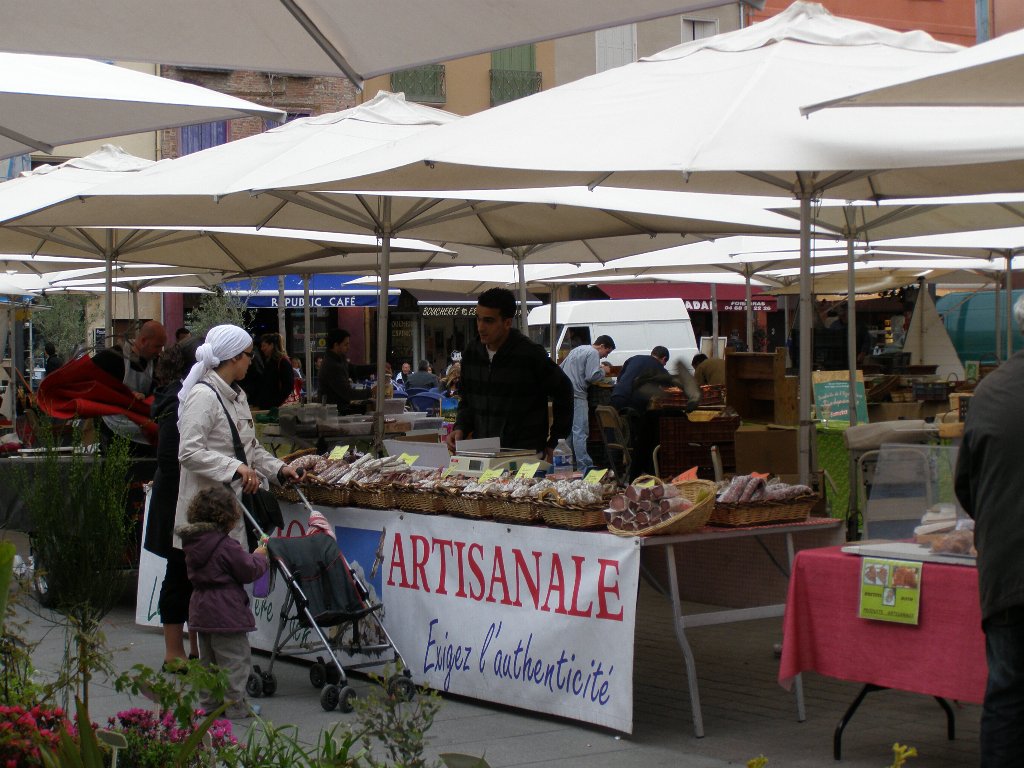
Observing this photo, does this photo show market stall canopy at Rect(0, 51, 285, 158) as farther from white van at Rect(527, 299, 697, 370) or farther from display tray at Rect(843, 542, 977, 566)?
white van at Rect(527, 299, 697, 370)

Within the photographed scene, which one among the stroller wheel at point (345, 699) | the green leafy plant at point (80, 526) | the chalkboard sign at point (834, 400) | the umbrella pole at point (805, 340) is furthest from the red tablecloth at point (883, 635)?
the chalkboard sign at point (834, 400)

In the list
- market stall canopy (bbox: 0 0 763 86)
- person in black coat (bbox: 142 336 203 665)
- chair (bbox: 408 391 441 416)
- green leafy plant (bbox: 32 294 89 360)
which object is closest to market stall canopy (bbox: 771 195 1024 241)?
person in black coat (bbox: 142 336 203 665)

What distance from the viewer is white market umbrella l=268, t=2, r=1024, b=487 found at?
5.38 meters

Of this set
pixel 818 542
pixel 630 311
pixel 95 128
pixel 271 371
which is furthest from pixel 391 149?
pixel 630 311

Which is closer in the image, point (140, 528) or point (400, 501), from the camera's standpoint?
point (400, 501)

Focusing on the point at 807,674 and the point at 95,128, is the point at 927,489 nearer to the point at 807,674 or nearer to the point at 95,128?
the point at 807,674

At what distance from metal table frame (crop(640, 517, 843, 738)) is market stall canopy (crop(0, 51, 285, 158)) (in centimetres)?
248

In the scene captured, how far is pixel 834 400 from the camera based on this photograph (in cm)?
1042

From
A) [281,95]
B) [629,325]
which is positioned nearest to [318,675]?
[629,325]

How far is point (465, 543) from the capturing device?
622 cm

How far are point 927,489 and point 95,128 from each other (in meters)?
4.01

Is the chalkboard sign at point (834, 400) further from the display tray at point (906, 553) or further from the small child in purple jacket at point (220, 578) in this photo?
the small child in purple jacket at point (220, 578)

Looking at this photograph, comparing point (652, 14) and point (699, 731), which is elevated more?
point (652, 14)

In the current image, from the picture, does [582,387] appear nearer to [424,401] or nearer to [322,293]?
[424,401]
